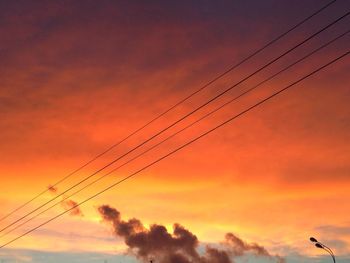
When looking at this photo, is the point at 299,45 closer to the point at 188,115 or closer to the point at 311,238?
the point at 188,115

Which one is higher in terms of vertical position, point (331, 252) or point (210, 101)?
point (331, 252)

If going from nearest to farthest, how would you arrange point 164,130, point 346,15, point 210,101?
point 346,15, point 210,101, point 164,130

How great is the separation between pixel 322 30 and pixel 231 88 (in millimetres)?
6396

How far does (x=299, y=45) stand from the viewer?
1069 inches

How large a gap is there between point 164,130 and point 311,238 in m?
32.8

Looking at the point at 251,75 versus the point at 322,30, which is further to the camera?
the point at 251,75

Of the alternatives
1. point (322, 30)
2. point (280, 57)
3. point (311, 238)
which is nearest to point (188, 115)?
point (280, 57)

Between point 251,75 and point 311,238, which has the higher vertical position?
point 311,238

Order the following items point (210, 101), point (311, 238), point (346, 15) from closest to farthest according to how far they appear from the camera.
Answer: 1. point (346, 15)
2. point (210, 101)
3. point (311, 238)

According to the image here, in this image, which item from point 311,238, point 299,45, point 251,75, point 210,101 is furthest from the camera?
point 311,238

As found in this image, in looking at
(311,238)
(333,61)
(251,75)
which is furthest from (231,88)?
(311,238)

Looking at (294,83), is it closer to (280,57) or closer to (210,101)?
(280,57)

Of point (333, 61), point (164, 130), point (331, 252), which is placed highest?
point (331, 252)

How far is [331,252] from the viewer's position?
244 ft
